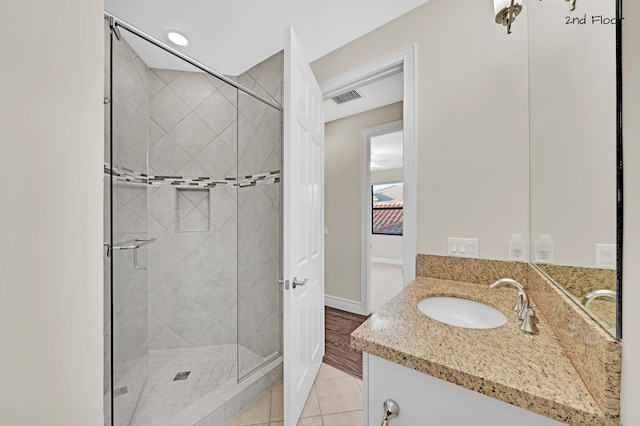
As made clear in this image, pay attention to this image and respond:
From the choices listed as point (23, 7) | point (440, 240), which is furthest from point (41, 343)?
point (440, 240)

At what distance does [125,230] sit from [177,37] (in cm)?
144

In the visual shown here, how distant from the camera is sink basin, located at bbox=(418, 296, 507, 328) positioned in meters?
0.99

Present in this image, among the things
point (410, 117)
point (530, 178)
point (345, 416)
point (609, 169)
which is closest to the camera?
point (609, 169)

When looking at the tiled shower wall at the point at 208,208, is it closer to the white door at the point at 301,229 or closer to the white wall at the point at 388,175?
the white door at the point at 301,229

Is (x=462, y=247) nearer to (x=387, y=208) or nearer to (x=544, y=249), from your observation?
(x=544, y=249)

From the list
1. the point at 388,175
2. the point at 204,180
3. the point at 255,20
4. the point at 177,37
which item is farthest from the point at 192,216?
the point at 388,175

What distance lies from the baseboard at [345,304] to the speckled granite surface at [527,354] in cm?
198

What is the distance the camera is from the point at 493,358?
62 centimetres

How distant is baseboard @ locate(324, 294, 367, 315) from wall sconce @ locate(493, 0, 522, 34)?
2685mm

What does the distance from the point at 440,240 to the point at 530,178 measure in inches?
20.7

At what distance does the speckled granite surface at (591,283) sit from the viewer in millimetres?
488

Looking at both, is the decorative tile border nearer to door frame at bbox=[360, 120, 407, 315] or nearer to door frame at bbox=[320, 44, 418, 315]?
door frame at bbox=[320, 44, 418, 315]

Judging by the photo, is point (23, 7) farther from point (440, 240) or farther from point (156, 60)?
point (156, 60)

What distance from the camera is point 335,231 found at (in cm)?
308
